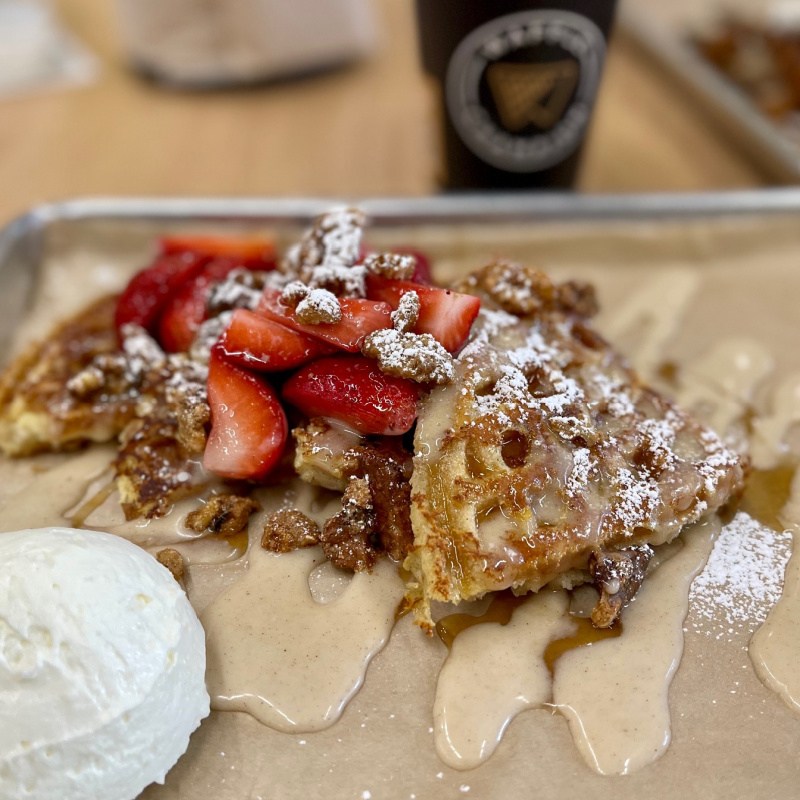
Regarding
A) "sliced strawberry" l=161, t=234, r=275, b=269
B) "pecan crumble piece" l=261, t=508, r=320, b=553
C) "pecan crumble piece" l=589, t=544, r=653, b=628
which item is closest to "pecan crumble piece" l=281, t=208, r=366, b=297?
"sliced strawberry" l=161, t=234, r=275, b=269

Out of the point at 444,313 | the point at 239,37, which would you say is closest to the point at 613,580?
the point at 444,313

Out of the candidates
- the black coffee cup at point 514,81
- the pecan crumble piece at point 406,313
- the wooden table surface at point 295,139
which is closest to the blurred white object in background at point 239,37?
A: the wooden table surface at point 295,139

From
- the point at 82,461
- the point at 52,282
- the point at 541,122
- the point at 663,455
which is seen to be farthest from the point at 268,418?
the point at 541,122

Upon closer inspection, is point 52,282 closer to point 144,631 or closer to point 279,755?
point 144,631

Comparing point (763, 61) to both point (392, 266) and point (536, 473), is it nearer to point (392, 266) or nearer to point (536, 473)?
point (392, 266)

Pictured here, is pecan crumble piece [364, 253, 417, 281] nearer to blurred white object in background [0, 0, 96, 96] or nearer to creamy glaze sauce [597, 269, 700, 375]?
creamy glaze sauce [597, 269, 700, 375]
